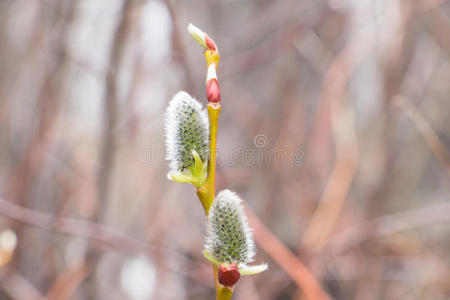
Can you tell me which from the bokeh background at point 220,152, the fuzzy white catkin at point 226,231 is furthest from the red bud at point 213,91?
the bokeh background at point 220,152

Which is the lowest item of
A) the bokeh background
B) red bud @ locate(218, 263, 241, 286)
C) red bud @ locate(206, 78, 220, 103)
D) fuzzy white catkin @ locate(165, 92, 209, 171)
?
the bokeh background

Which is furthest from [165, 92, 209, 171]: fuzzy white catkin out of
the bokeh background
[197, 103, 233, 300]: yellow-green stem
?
the bokeh background

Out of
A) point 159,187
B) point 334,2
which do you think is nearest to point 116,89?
point 159,187

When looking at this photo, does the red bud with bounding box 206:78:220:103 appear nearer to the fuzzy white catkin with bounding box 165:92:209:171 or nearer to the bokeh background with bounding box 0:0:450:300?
the fuzzy white catkin with bounding box 165:92:209:171

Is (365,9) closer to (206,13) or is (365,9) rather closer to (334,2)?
(334,2)

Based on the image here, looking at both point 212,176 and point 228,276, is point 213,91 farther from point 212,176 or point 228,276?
point 228,276

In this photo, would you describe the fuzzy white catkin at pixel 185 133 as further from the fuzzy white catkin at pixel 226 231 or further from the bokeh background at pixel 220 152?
the bokeh background at pixel 220 152
